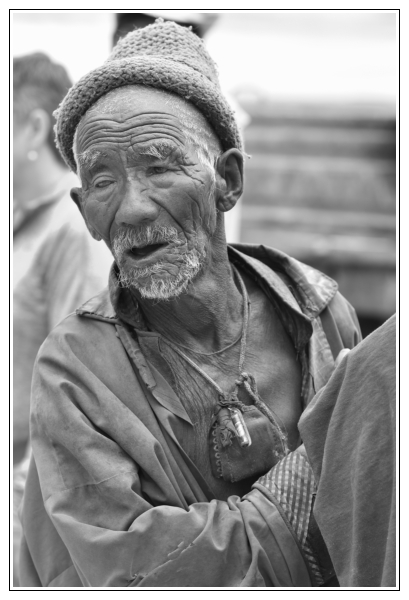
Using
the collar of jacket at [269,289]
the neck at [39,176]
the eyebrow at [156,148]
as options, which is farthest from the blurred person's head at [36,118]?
the eyebrow at [156,148]

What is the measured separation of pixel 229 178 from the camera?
3.22m

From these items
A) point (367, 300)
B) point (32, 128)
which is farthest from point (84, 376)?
point (367, 300)

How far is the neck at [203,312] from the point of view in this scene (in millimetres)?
Answer: 3174

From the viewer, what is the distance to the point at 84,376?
2994 millimetres

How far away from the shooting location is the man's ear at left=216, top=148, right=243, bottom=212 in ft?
A: 10.4

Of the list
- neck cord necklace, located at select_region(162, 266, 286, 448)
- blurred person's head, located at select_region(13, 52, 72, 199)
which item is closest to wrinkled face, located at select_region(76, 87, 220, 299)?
neck cord necklace, located at select_region(162, 266, 286, 448)

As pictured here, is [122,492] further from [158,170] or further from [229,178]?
[229,178]

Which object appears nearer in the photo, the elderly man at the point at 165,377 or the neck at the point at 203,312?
the elderly man at the point at 165,377

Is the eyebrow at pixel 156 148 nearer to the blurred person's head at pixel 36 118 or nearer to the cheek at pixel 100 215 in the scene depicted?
the cheek at pixel 100 215

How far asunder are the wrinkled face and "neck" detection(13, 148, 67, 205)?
12.0 ft

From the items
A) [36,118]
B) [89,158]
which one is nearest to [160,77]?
[89,158]

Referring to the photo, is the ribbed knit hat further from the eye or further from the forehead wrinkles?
the eye

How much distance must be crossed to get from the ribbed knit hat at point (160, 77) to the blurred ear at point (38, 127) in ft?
11.0
